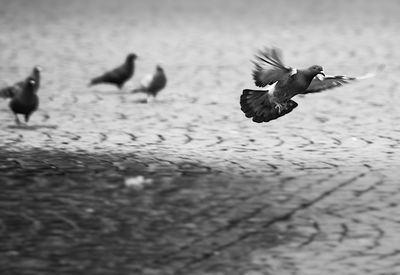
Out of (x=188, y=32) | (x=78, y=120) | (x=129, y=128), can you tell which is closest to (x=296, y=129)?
(x=129, y=128)

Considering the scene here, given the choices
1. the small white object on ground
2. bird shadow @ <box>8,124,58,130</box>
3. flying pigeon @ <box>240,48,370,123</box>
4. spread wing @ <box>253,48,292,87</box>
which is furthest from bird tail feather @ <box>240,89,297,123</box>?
bird shadow @ <box>8,124,58,130</box>

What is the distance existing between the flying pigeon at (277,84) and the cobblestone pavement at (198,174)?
0.49 m

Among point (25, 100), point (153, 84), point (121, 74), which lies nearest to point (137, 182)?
point (25, 100)

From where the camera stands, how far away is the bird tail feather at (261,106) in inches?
292

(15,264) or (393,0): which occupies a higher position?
(393,0)

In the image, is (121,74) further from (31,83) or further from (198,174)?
(198,174)

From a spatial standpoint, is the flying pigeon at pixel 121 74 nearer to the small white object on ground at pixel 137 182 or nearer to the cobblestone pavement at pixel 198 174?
the cobblestone pavement at pixel 198 174

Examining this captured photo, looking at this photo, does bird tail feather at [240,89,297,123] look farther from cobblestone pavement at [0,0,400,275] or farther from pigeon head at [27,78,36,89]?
pigeon head at [27,78,36,89]

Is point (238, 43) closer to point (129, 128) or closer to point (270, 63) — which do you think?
point (129, 128)

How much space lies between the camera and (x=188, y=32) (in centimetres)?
2027

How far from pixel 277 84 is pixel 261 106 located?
310 millimetres

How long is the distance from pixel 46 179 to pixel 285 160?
201 centimetres

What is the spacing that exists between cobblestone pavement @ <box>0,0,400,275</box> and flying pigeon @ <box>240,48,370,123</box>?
1.61 feet

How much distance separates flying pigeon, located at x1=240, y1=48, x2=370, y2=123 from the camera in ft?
23.1
